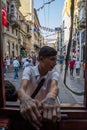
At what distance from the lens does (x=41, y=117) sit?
1730 mm

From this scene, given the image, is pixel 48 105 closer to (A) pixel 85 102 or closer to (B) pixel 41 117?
(B) pixel 41 117

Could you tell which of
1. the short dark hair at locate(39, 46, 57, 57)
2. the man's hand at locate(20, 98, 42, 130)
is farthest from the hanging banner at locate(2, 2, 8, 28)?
the man's hand at locate(20, 98, 42, 130)

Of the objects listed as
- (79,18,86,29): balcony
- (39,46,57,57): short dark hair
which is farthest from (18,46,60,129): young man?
(79,18,86,29): balcony

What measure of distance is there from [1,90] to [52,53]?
0.51 m

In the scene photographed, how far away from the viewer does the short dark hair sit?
2179 millimetres

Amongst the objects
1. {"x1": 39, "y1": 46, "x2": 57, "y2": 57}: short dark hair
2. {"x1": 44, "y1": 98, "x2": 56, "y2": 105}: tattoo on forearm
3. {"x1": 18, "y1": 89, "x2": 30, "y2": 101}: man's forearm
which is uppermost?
{"x1": 39, "y1": 46, "x2": 57, "y2": 57}: short dark hair

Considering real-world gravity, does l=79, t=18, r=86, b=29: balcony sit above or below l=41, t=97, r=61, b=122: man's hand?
above

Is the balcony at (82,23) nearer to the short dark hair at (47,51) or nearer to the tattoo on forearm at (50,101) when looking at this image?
the short dark hair at (47,51)

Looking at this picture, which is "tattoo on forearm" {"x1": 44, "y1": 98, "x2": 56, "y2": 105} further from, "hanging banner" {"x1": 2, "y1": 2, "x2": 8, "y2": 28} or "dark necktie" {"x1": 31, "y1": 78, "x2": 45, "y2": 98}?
"hanging banner" {"x1": 2, "y1": 2, "x2": 8, "y2": 28}

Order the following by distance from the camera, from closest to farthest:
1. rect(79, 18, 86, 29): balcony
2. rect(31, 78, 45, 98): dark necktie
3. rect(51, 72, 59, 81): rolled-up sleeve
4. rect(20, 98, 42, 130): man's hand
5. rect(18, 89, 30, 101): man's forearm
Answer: rect(20, 98, 42, 130): man's hand < rect(18, 89, 30, 101): man's forearm < rect(79, 18, 86, 29): balcony < rect(31, 78, 45, 98): dark necktie < rect(51, 72, 59, 81): rolled-up sleeve

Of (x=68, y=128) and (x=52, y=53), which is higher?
(x=52, y=53)

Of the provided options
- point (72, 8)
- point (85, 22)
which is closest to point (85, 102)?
point (85, 22)

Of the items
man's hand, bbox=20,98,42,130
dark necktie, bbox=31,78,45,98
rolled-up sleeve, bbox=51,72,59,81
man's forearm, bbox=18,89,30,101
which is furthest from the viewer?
rolled-up sleeve, bbox=51,72,59,81

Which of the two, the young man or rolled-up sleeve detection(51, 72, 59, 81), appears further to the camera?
rolled-up sleeve detection(51, 72, 59, 81)
